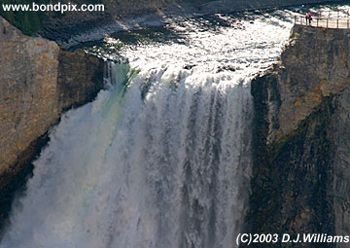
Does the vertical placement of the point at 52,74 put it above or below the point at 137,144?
above

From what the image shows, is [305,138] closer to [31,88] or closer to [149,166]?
[149,166]

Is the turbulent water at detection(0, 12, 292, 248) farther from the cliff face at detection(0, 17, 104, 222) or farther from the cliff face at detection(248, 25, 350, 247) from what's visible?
the cliff face at detection(248, 25, 350, 247)

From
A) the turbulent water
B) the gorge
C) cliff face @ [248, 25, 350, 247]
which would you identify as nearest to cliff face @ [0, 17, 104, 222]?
the gorge

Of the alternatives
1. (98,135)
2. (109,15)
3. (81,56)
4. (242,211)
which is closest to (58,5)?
(109,15)

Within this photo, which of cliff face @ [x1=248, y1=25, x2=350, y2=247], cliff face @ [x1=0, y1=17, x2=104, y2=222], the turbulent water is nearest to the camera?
cliff face @ [x1=248, y1=25, x2=350, y2=247]

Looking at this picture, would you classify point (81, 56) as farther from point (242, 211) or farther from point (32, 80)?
point (242, 211)

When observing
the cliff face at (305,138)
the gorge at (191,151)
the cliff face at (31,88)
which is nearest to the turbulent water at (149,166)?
the gorge at (191,151)
